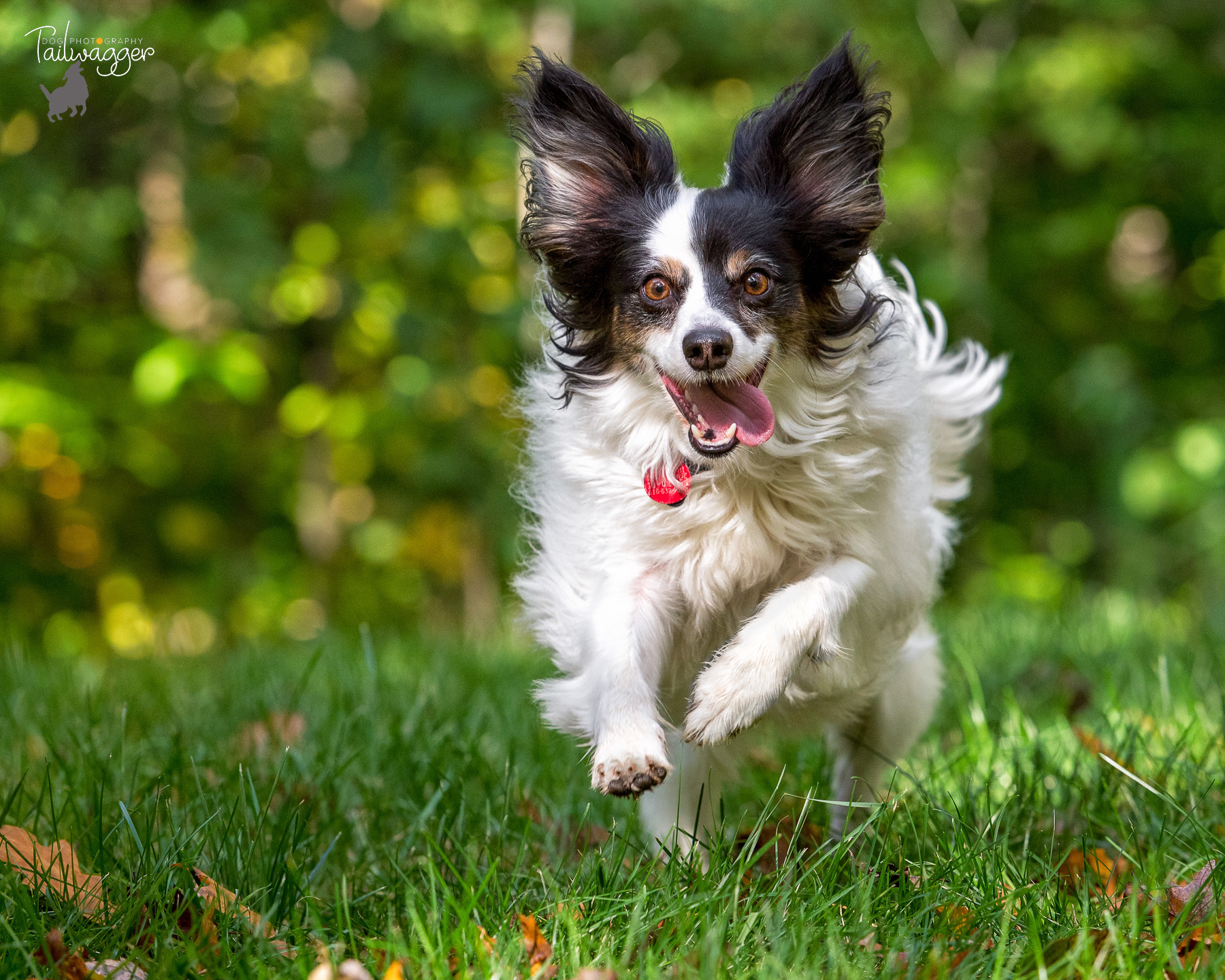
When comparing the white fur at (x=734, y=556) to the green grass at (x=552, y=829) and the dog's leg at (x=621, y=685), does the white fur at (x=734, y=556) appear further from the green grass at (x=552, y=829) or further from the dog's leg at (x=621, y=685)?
the green grass at (x=552, y=829)

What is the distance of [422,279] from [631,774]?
21.7 feet

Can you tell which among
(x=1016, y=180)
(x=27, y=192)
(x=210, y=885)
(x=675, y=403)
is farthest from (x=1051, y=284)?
(x=210, y=885)

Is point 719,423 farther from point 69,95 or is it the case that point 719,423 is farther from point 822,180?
point 69,95

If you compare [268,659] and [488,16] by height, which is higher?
[488,16]

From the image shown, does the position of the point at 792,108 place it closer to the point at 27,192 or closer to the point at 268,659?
the point at 268,659

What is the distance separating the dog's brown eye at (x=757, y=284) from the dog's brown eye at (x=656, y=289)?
19 cm

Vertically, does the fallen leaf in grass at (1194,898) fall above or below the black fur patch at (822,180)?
below

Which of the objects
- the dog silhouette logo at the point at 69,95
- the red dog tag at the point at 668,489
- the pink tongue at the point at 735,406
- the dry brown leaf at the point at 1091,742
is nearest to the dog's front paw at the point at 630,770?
the red dog tag at the point at 668,489

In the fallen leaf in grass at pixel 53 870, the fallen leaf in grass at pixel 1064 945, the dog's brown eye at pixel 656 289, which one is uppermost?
the dog's brown eye at pixel 656 289

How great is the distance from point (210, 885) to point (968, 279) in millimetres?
7828

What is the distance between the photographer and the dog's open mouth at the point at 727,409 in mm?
2730

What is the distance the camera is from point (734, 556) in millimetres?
2822

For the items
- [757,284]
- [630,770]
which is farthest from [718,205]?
[630,770]

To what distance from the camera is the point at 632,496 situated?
286 cm
